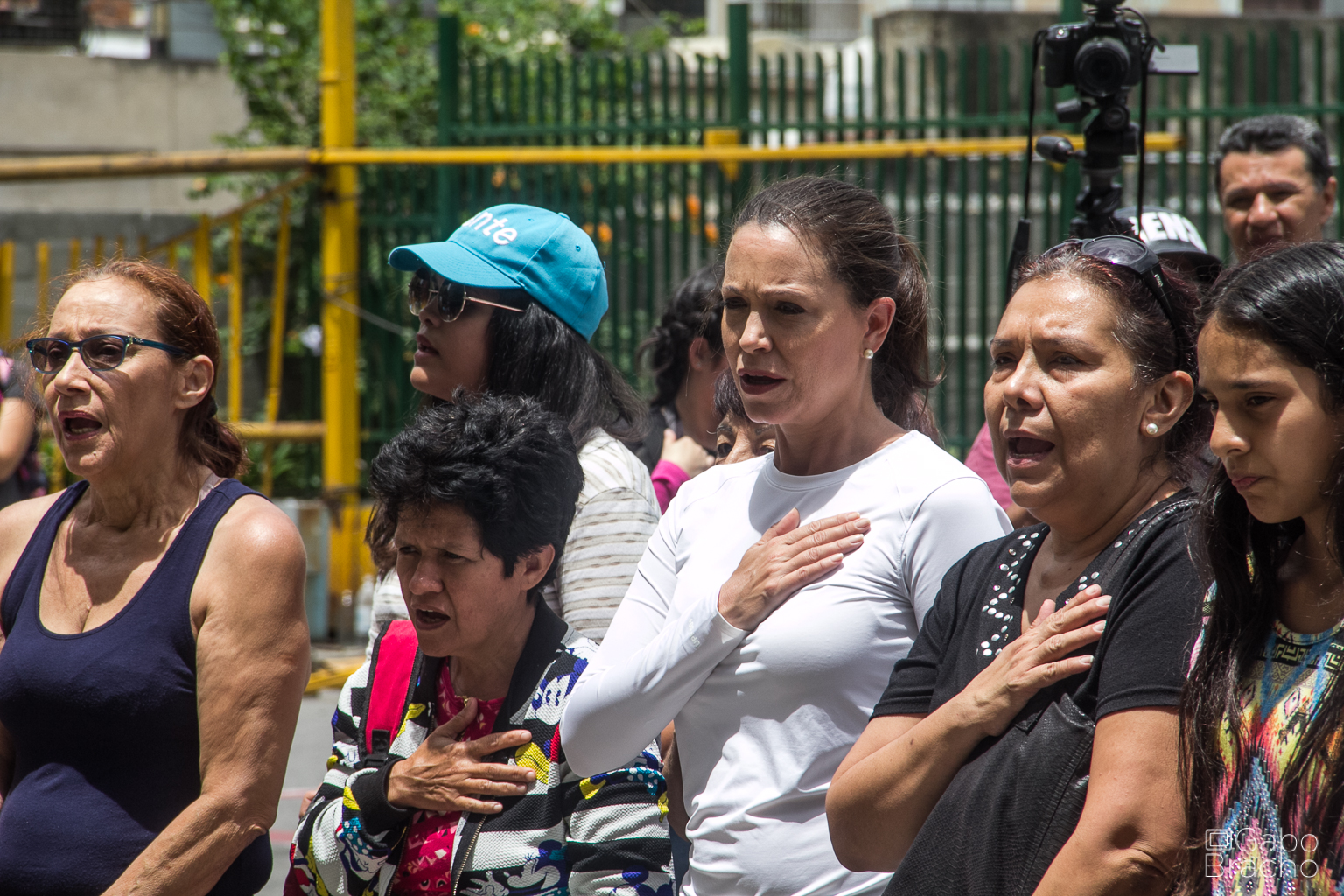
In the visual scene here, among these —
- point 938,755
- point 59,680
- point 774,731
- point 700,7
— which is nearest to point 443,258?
point 59,680

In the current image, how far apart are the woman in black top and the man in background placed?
223cm

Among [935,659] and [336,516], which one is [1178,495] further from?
[336,516]

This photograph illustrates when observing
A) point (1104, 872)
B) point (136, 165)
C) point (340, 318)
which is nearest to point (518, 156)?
point (340, 318)

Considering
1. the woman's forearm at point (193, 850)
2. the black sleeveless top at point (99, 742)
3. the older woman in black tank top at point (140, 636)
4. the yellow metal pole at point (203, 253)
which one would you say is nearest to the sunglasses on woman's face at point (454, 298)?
the older woman in black tank top at point (140, 636)

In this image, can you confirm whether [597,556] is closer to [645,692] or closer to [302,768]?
[645,692]

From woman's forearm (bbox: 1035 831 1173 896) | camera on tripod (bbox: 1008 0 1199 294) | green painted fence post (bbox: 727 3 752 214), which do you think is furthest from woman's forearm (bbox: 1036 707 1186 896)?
green painted fence post (bbox: 727 3 752 214)

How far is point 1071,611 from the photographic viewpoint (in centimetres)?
165

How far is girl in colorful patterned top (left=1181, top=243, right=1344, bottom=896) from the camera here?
4.89 ft

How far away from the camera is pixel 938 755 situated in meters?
1.71

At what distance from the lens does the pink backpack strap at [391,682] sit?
2.26 meters

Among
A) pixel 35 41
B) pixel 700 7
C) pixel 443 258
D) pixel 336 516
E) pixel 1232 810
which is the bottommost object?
pixel 336 516

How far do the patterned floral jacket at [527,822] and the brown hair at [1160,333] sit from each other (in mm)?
933

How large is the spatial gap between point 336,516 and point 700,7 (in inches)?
600

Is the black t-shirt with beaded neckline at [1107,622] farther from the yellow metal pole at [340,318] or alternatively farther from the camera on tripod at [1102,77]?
the yellow metal pole at [340,318]
